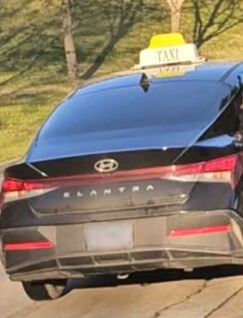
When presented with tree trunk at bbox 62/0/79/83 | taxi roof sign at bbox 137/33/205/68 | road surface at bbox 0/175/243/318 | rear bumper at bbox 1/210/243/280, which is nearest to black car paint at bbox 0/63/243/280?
rear bumper at bbox 1/210/243/280

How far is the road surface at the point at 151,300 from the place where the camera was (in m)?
6.66

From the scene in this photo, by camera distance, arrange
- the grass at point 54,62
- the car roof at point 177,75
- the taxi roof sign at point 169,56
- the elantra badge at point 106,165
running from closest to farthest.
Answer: the elantra badge at point 106,165, the car roof at point 177,75, the taxi roof sign at point 169,56, the grass at point 54,62

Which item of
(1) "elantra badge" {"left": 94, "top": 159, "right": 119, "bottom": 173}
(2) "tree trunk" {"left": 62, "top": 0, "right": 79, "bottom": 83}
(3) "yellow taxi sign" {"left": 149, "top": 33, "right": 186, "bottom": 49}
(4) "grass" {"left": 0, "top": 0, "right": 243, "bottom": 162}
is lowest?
(4) "grass" {"left": 0, "top": 0, "right": 243, "bottom": 162}

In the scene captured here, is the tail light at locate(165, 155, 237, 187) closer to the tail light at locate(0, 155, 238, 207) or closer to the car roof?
the tail light at locate(0, 155, 238, 207)

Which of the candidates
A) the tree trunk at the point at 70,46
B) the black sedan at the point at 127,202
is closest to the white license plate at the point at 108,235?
the black sedan at the point at 127,202

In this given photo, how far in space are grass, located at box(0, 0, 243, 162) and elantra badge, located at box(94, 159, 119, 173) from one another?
8592mm

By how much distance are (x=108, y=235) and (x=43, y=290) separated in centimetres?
108

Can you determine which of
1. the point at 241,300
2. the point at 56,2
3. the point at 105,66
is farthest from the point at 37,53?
the point at 241,300

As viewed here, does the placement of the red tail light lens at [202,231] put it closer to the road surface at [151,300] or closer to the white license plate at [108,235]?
the white license plate at [108,235]

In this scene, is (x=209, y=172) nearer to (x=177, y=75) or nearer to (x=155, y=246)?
(x=155, y=246)

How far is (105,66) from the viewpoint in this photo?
1090 inches

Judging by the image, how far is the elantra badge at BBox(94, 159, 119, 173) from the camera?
21.2ft

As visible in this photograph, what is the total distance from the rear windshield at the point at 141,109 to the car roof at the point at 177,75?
10 cm

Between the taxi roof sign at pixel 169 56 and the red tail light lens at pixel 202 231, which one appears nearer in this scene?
the red tail light lens at pixel 202 231
